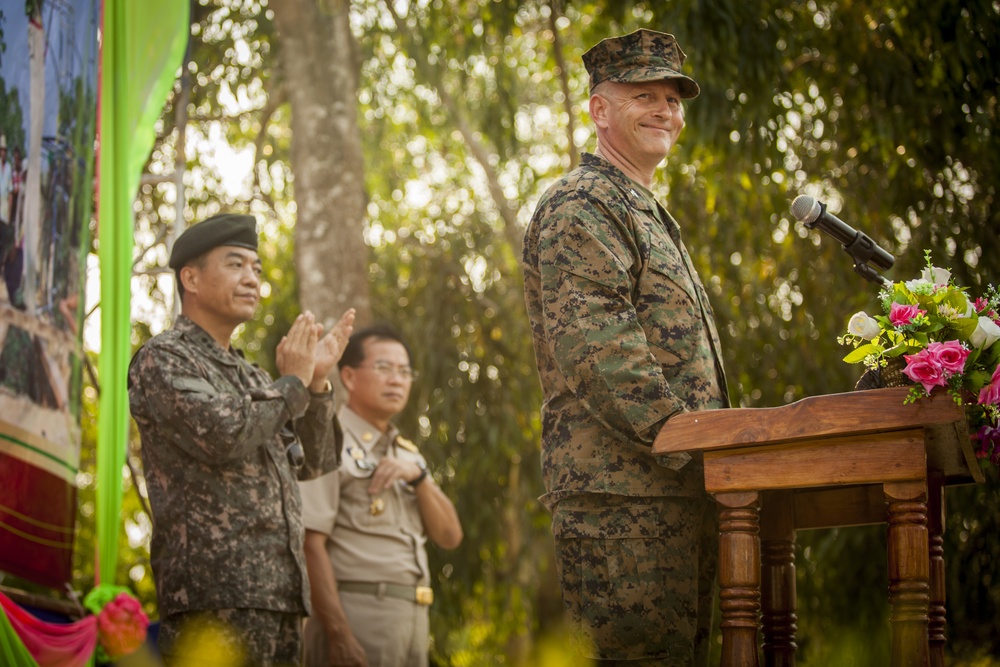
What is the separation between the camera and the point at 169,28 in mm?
4816

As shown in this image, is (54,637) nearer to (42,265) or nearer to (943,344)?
(42,265)

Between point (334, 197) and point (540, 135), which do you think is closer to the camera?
point (334, 197)

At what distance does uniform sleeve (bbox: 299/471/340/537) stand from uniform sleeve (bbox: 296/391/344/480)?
43 cm

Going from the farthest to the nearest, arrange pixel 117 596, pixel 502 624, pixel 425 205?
pixel 425 205 < pixel 502 624 < pixel 117 596

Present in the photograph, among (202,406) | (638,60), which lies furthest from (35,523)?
(638,60)

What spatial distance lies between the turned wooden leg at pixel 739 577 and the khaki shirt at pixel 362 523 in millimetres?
2266

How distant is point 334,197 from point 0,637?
359 cm

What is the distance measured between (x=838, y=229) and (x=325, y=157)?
13.2 ft

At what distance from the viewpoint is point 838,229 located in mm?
3006

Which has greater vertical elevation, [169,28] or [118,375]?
[169,28]

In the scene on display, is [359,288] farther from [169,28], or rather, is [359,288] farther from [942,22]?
[942,22]

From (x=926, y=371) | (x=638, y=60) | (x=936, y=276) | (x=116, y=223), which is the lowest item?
(x=926, y=371)

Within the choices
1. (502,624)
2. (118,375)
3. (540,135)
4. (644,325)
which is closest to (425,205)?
(540,135)

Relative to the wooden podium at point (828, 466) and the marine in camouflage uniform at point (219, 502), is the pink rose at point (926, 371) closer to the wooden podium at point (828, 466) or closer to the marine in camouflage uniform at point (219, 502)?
the wooden podium at point (828, 466)
